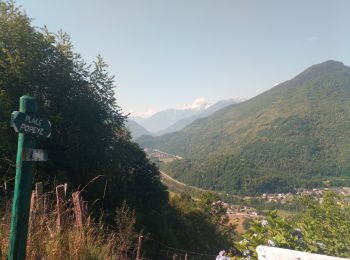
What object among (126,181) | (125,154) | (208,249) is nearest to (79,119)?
(125,154)

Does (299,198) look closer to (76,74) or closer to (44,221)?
(44,221)

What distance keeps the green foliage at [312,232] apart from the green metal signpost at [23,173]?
2.46 metres

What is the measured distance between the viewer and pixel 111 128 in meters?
18.9

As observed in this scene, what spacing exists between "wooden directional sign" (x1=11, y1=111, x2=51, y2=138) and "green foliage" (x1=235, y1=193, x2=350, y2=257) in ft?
8.65

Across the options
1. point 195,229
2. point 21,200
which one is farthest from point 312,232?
point 195,229

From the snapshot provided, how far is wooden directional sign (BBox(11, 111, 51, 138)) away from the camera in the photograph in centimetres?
258

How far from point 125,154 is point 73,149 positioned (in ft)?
13.1

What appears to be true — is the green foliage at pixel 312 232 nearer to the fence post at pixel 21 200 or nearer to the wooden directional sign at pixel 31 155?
the fence post at pixel 21 200

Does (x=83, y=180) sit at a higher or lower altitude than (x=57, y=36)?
lower

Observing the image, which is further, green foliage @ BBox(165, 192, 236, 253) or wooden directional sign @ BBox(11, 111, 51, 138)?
green foliage @ BBox(165, 192, 236, 253)

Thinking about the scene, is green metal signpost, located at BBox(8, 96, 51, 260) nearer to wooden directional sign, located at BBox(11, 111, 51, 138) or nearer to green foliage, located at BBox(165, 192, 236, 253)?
wooden directional sign, located at BBox(11, 111, 51, 138)

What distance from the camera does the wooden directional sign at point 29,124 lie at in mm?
2576

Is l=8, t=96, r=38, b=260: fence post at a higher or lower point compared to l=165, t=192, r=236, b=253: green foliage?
higher

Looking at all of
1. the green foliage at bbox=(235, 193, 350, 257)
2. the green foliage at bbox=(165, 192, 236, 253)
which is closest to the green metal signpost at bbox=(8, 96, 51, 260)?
the green foliage at bbox=(235, 193, 350, 257)
